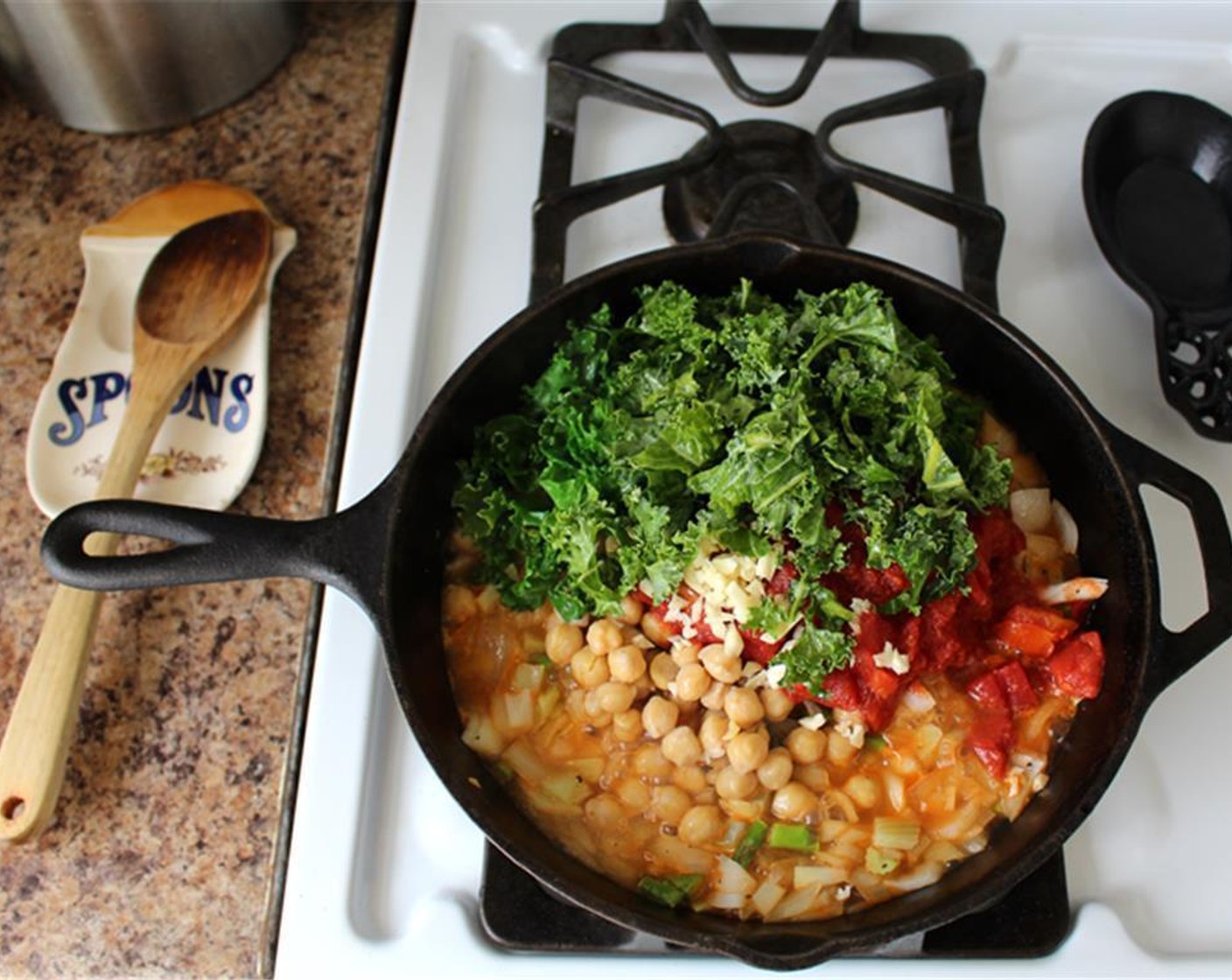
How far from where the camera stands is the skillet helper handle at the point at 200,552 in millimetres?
1185

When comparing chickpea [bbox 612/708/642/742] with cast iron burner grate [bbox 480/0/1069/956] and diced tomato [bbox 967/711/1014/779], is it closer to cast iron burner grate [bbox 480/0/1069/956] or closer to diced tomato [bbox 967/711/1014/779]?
diced tomato [bbox 967/711/1014/779]

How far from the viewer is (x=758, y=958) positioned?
3.59 feet

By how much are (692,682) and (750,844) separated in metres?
0.19

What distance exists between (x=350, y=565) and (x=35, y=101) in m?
1.06

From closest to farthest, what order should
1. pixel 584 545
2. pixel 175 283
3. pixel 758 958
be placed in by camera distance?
pixel 758 958
pixel 584 545
pixel 175 283

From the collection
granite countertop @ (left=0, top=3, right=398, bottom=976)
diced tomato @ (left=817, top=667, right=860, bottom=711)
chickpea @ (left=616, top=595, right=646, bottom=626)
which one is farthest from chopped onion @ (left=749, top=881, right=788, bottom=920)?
granite countertop @ (left=0, top=3, right=398, bottom=976)

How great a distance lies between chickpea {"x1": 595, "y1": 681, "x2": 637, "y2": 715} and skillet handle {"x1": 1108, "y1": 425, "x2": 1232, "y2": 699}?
1.81 feet

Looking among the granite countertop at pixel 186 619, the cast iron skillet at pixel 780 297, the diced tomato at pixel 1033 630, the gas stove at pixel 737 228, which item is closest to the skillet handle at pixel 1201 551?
the cast iron skillet at pixel 780 297

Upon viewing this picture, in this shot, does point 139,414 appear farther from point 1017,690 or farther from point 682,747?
point 1017,690

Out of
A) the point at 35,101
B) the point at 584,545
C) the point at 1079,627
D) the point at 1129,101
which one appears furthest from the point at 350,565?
the point at 1129,101

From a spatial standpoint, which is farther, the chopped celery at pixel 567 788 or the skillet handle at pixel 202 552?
the chopped celery at pixel 567 788

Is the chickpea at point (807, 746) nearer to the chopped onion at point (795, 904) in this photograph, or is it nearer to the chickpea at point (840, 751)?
the chickpea at point (840, 751)

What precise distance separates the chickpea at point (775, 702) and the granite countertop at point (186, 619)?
557 mm

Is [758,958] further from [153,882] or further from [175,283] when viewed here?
[175,283]
